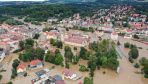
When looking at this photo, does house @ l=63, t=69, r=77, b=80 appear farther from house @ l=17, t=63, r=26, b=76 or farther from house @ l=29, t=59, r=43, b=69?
house @ l=17, t=63, r=26, b=76

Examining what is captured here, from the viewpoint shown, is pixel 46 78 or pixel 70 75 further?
pixel 70 75

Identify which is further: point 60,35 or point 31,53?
point 60,35

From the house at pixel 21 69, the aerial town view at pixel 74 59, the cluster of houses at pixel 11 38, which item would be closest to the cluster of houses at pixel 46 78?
the aerial town view at pixel 74 59

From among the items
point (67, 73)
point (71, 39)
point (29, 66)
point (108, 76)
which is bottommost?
point (108, 76)

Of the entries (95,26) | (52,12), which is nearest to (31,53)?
(95,26)

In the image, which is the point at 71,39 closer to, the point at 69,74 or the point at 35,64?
the point at 35,64

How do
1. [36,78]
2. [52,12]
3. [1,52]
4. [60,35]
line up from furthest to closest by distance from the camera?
1. [52,12]
2. [60,35]
3. [1,52]
4. [36,78]

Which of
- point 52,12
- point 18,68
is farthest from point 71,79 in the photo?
point 52,12

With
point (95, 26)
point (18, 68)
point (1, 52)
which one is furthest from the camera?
point (95, 26)

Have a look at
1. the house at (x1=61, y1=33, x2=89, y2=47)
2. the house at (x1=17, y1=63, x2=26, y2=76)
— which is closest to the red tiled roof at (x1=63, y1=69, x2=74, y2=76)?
the house at (x1=17, y1=63, x2=26, y2=76)

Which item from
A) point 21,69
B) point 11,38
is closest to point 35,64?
point 21,69

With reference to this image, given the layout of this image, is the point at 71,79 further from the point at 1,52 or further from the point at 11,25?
the point at 11,25
